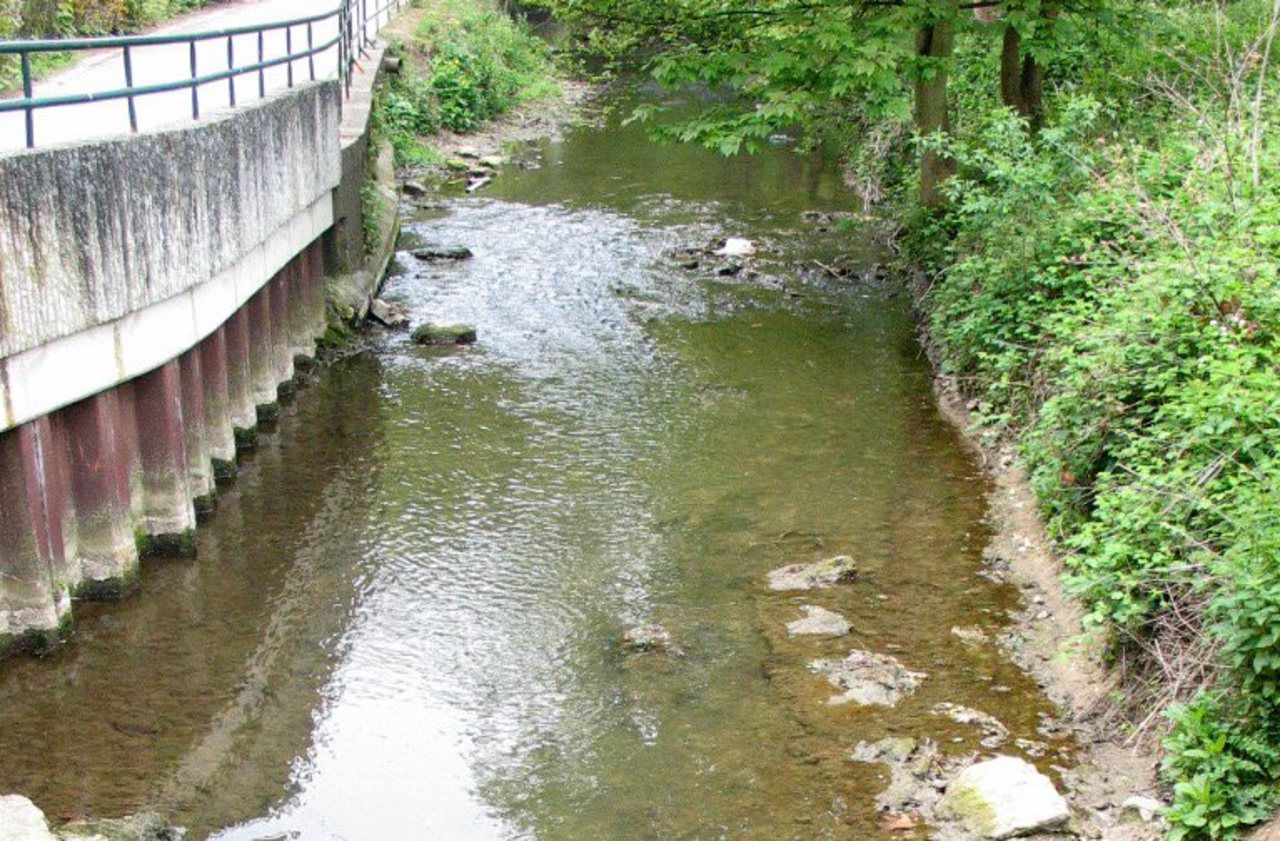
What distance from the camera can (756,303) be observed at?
2033 cm

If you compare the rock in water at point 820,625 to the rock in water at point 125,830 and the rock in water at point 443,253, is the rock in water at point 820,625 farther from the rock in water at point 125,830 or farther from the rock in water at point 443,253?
the rock in water at point 443,253

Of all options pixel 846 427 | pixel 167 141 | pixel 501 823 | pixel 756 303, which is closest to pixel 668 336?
pixel 756 303

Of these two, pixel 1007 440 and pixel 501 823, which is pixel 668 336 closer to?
pixel 1007 440

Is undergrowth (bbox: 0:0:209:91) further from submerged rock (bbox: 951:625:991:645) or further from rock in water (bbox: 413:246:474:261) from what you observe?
submerged rock (bbox: 951:625:991:645)

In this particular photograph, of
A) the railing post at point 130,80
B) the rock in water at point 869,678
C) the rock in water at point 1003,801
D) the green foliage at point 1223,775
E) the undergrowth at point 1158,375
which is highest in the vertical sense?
the railing post at point 130,80

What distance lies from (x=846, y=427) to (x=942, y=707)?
610cm

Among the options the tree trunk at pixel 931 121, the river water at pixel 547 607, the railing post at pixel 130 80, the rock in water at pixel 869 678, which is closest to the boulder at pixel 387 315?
the river water at pixel 547 607

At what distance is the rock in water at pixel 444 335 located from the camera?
1822 centimetres

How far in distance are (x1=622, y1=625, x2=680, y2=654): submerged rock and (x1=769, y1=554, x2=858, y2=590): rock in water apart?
4.18 feet

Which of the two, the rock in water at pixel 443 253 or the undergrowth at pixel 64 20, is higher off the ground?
the undergrowth at pixel 64 20

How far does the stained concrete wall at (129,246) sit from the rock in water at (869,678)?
6.22 m

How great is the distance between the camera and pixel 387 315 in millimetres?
18906

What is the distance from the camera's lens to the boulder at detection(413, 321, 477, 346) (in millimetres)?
18219

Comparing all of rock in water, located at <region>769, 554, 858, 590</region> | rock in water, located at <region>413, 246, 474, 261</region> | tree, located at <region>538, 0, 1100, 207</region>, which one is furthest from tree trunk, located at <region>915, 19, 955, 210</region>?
rock in water, located at <region>769, 554, 858, 590</region>
